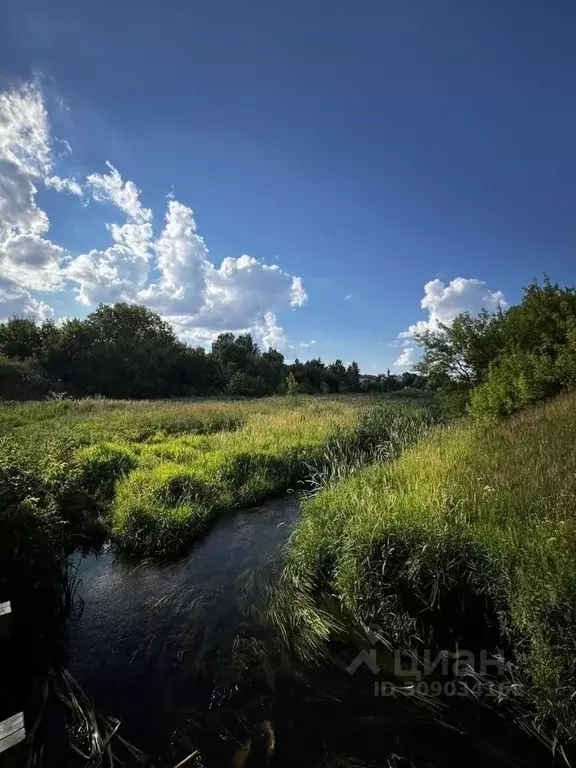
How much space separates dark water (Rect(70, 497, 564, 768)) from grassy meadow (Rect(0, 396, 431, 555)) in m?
1.94

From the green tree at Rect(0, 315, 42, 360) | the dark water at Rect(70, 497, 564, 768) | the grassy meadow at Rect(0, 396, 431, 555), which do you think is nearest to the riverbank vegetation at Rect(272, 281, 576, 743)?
the dark water at Rect(70, 497, 564, 768)

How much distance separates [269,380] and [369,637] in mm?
56532

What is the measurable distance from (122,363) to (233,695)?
135 feet

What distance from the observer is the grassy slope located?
387cm

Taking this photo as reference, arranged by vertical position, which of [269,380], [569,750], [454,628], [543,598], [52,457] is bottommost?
[569,750]

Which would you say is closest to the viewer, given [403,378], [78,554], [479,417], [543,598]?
[543,598]

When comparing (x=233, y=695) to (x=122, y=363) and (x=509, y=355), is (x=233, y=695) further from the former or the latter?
(x=122, y=363)

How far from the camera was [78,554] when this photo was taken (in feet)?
25.4

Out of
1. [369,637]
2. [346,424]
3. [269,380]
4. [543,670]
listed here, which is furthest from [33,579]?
[269,380]

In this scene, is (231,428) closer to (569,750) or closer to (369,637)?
(369,637)

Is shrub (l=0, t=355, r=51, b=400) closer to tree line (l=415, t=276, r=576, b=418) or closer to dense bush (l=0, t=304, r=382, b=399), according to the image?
dense bush (l=0, t=304, r=382, b=399)

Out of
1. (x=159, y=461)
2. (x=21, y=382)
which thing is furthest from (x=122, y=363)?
(x=159, y=461)

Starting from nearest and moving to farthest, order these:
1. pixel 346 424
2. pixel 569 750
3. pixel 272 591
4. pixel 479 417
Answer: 1. pixel 569 750
2. pixel 272 591
3. pixel 479 417
4. pixel 346 424

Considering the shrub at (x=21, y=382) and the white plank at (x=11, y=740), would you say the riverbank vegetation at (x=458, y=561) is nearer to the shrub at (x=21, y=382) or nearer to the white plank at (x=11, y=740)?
the white plank at (x=11, y=740)
